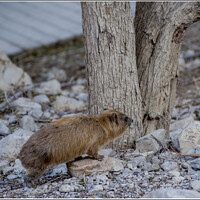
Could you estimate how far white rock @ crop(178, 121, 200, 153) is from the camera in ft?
16.2

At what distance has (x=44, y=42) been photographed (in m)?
12.5

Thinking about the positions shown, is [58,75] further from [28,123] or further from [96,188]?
[96,188]

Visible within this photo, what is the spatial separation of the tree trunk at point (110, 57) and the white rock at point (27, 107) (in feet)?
7.35

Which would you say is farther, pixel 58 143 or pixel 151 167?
pixel 151 167

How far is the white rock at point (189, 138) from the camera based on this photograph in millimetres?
4949

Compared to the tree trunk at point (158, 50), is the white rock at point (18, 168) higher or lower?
lower

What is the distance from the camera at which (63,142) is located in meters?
4.43

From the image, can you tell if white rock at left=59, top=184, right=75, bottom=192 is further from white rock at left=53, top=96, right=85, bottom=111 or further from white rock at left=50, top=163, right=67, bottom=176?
white rock at left=53, top=96, right=85, bottom=111

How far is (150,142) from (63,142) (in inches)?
52.5

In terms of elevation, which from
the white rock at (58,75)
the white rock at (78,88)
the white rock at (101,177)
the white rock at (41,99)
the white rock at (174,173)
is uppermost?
the white rock at (58,75)

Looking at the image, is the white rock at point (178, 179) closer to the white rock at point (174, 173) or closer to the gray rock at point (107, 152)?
the white rock at point (174, 173)

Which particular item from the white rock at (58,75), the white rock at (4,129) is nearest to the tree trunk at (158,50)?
the white rock at (4,129)

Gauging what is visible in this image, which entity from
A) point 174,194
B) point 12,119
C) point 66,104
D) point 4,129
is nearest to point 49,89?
point 66,104

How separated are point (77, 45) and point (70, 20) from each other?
1.18 m
